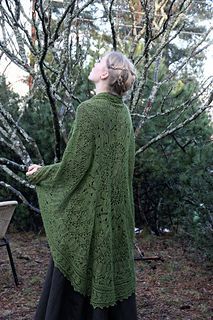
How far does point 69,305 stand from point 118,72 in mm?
1295

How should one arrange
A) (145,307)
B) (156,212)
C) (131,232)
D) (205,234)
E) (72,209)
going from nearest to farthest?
(72,209) < (131,232) < (145,307) < (205,234) < (156,212)

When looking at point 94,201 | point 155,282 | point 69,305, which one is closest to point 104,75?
point 94,201

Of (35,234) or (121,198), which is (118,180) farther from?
(35,234)

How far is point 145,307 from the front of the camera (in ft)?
11.8

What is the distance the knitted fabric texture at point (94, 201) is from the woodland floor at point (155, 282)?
1.02 meters

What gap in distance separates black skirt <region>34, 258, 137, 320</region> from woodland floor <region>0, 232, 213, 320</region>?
0.79 meters

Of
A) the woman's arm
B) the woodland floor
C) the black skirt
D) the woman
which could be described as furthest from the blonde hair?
the woodland floor

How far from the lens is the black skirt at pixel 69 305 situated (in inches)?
100

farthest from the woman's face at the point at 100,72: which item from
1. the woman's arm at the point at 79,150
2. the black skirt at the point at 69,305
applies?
the black skirt at the point at 69,305

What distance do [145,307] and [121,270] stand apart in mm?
1097

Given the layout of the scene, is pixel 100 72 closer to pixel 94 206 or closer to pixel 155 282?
pixel 94 206

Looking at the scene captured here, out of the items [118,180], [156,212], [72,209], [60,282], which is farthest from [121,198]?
[156,212]

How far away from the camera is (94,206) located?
2.47 meters

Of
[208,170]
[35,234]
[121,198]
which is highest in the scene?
[121,198]
